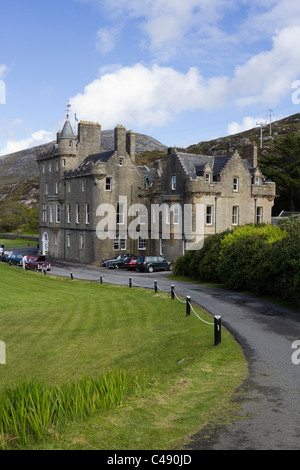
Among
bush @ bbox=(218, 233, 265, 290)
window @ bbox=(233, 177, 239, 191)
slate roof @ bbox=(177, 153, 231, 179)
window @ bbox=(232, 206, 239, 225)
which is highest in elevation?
slate roof @ bbox=(177, 153, 231, 179)

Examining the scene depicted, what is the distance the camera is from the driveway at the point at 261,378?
341 inches

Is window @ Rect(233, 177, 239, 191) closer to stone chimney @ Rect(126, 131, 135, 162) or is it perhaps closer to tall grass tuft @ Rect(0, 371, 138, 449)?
stone chimney @ Rect(126, 131, 135, 162)

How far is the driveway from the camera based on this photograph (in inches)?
341

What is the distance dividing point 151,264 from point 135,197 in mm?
13598

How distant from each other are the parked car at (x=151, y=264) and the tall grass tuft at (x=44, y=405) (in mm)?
34319

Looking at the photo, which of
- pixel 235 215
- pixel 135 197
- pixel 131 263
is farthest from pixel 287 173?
pixel 131 263

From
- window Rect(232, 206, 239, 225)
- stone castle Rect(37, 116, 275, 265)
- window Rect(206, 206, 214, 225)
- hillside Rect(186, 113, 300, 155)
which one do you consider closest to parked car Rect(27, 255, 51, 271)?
stone castle Rect(37, 116, 275, 265)

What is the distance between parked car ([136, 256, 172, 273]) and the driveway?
16.8 meters

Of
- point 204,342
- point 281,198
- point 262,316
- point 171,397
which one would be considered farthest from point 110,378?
point 281,198

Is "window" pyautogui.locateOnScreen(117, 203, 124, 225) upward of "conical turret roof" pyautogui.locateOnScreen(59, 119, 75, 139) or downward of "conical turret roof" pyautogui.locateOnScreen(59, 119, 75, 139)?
downward

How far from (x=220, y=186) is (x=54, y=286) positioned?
21.3 metres

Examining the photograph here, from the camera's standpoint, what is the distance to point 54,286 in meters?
36.4

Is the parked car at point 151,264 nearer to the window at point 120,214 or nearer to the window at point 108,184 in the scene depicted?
the window at point 120,214

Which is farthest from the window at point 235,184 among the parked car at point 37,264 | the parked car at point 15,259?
the parked car at point 15,259
